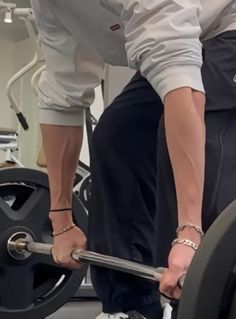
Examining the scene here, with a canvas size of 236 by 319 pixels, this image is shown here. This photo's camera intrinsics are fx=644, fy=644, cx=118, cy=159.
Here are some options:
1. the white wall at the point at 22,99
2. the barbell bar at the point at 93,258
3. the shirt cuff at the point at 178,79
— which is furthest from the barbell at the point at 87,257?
the white wall at the point at 22,99

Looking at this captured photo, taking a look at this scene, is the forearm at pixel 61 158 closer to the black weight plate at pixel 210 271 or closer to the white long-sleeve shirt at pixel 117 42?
the white long-sleeve shirt at pixel 117 42

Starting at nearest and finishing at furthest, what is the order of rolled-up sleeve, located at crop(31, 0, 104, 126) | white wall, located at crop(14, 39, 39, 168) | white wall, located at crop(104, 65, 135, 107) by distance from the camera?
rolled-up sleeve, located at crop(31, 0, 104, 126), white wall, located at crop(104, 65, 135, 107), white wall, located at crop(14, 39, 39, 168)

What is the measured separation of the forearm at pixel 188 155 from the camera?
0.94 m

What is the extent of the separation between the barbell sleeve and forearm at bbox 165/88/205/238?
0.10m

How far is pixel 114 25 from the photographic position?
1.19 meters

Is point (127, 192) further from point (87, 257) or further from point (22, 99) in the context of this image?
point (22, 99)

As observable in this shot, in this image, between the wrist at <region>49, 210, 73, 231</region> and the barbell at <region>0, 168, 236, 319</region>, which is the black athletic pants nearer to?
the wrist at <region>49, 210, 73, 231</region>

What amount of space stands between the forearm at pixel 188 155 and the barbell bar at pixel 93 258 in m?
0.10

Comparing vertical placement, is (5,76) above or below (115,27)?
below

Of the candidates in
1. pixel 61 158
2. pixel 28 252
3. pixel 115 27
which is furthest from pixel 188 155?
pixel 28 252

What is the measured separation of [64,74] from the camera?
1.41 meters

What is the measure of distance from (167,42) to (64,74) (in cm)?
48

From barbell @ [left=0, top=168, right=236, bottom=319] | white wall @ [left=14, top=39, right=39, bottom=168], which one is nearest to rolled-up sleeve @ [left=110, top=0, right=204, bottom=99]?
barbell @ [left=0, top=168, right=236, bottom=319]

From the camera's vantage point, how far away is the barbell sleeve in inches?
39.8
